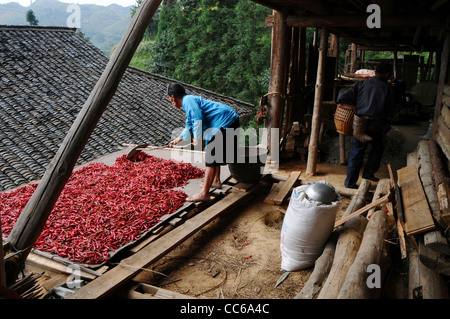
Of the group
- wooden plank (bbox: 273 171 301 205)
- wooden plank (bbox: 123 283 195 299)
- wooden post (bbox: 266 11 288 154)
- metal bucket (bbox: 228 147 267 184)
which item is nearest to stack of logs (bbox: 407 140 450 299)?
wooden plank (bbox: 123 283 195 299)

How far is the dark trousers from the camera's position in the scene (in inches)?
218

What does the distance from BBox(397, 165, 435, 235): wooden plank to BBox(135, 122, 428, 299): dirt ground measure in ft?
3.45

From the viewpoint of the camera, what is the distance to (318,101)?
645cm

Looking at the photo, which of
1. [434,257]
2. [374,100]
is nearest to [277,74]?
[374,100]

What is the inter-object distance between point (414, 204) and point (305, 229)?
50.7 inches

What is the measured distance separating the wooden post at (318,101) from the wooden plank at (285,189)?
805 millimetres

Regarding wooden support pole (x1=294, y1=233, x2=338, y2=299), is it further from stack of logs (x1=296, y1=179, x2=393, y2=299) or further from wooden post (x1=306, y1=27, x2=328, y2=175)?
wooden post (x1=306, y1=27, x2=328, y2=175)

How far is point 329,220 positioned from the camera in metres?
3.37

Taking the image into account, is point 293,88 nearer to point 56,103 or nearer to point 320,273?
point 320,273

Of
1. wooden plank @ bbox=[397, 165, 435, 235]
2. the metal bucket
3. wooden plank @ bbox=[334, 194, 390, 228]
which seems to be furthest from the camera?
the metal bucket

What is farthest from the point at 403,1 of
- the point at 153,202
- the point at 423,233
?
the point at 153,202
